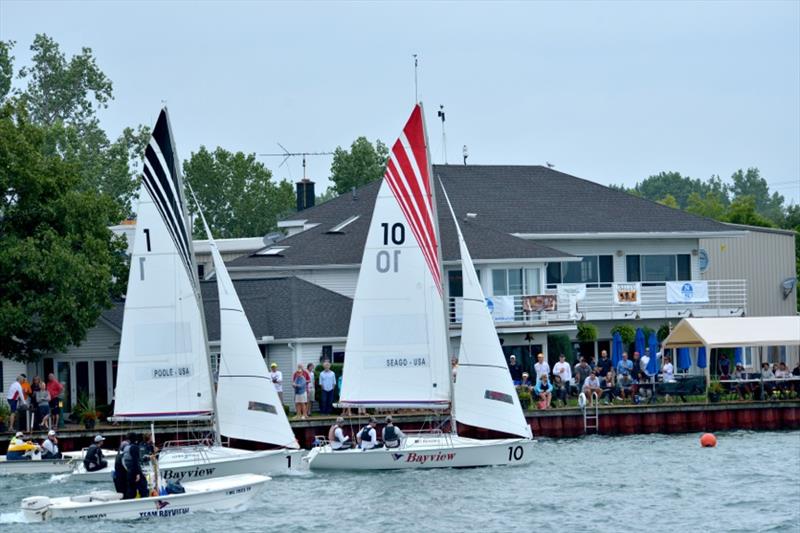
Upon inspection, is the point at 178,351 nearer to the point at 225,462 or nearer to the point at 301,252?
the point at 225,462

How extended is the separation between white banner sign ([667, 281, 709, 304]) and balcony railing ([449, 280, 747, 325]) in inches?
7.8

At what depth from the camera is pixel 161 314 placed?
4366 cm

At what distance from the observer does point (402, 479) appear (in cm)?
4453

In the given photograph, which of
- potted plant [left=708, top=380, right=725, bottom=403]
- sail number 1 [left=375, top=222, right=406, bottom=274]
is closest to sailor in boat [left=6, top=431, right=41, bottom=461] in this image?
sail number 1 [left=375, top=222, right=406, bottom=274]

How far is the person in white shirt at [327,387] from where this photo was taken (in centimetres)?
5488

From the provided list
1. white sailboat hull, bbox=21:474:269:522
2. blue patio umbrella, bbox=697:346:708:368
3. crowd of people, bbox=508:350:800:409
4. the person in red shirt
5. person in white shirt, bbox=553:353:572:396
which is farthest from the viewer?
blue patio umbrella, bbox=697:346:708:368

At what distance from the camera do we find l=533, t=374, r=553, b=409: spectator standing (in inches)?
2238

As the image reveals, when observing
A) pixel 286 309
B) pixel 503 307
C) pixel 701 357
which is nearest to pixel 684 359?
pixel 701 357

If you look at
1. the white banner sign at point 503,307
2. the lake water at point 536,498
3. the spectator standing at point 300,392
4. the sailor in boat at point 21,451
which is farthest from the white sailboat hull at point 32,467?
the white banner sign at point 503,307

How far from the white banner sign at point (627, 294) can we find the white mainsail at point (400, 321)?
22249mm

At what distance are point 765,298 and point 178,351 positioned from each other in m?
38.6

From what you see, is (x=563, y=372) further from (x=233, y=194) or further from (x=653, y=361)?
(x=233, y=194)

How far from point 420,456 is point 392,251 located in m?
5.36

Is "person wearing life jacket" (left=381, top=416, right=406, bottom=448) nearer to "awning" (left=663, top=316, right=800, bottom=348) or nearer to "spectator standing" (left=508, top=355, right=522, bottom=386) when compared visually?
"spectator standing" (left=508, top=355, right=522, bottom=386)
